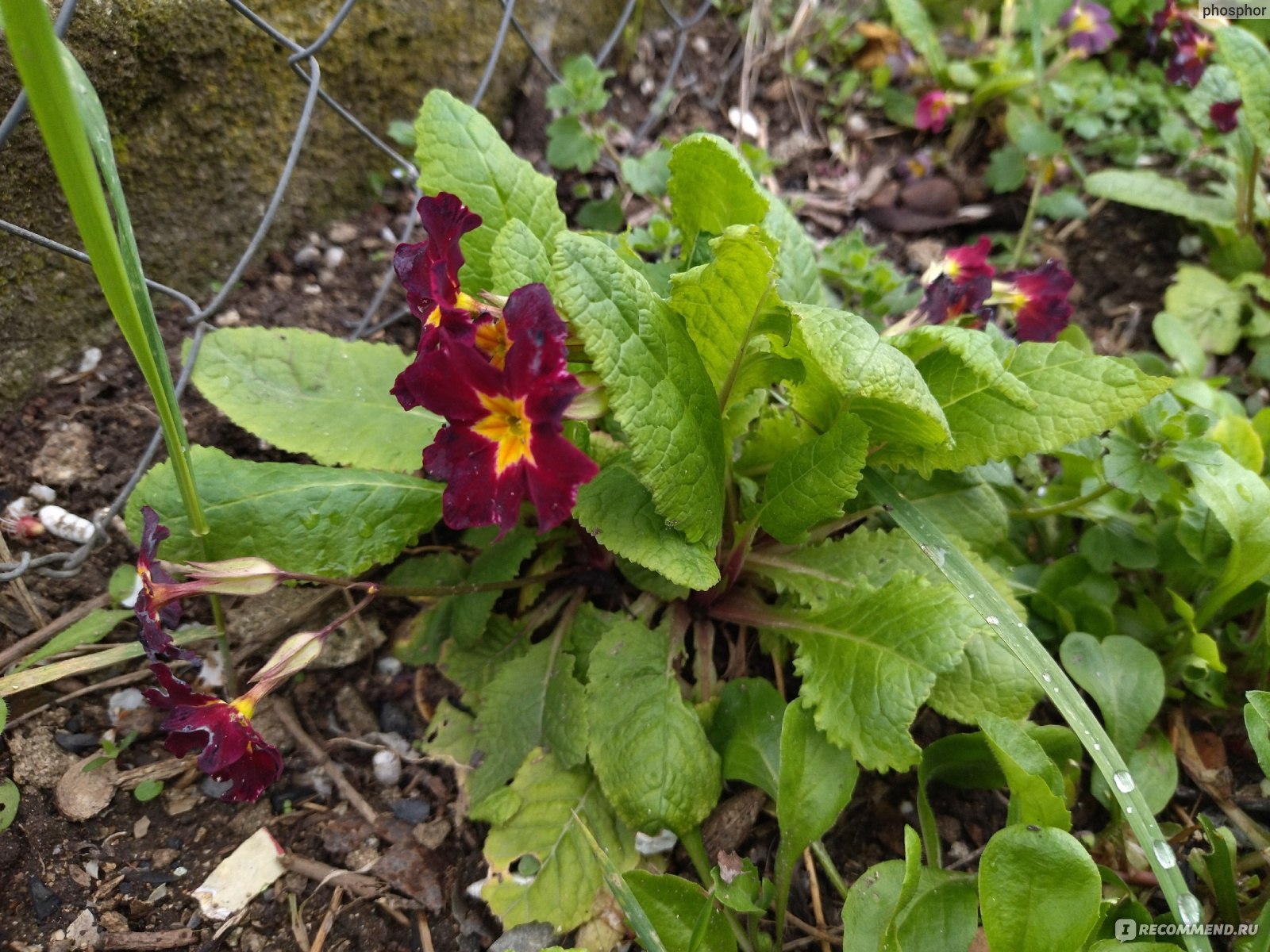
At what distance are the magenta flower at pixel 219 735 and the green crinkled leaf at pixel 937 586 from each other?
103cm

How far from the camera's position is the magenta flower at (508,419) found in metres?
1.29

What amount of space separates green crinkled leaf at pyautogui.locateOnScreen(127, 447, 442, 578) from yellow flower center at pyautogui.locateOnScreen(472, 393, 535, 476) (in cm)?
46

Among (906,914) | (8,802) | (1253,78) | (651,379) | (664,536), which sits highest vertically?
(1253,78)

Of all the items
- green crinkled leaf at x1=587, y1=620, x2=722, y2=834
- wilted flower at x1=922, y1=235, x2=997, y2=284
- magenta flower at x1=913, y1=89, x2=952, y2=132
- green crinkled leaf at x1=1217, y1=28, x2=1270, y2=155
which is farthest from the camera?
magenta flower at x1=913, y1=89, x2=952, y2=132

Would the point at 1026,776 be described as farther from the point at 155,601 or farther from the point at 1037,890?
the point at 155,601

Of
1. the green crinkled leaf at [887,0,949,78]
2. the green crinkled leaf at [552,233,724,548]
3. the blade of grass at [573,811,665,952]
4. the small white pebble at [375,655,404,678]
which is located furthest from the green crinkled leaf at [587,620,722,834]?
the green crinkled leaf at [887,0,949,78]

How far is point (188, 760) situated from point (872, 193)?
2.73 meters

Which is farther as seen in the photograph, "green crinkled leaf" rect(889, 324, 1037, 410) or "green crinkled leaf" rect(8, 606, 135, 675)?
"green crinkled leaf" rect(8, 606, 135, 675)

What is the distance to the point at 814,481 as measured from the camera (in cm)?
158

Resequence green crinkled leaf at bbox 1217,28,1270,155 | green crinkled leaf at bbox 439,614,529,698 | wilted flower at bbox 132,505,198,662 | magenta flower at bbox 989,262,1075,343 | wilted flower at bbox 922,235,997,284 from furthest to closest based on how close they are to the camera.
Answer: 1. green crinkled leaf at bbox 1217,28,1270,155
2. wilted flower at bbox 922,235,997,284
3. magenta flower at bbox 989,262,1075,343
4. green crinkled leaf at bbox 439,614,529,698
5. wilted flower at bbox 132,505,198,662

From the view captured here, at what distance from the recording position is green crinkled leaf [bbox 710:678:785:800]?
169cm

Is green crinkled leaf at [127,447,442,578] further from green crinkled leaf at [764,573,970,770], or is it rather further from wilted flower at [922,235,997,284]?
wilted flower at [922,235,997,284]

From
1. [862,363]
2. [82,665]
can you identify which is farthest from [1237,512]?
[82,665]

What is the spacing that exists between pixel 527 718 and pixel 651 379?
816 mm
